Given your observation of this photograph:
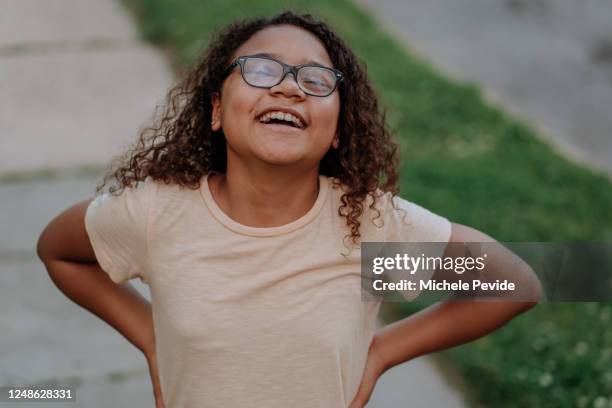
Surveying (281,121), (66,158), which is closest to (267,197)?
(281,121)

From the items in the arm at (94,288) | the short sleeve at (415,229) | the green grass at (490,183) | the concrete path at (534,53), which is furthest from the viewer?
the concrete path at (534,53)

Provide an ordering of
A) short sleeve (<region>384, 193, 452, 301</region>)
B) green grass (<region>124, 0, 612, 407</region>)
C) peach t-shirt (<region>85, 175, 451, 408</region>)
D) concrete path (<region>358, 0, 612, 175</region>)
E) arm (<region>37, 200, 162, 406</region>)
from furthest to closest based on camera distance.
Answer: concrete path (<region>358, 0, 612, 175</region>)
green grass (<region>124, 0, 612, 407</region>)
arm (<region>37, 200, 162, 406</region>)
short sleeve (<region>384, 193, 452, 301</region>)
peach t-shirt (<region>85, 175, 451, 408</region>)

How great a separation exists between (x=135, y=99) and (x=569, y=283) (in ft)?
9.98

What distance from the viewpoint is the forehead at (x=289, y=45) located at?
2055 mm

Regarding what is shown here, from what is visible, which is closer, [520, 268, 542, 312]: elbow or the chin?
the chin

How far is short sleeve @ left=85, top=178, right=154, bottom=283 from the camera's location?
2.09m

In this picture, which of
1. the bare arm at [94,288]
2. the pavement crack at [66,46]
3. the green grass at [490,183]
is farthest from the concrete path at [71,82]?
the bare arm at [94,288]

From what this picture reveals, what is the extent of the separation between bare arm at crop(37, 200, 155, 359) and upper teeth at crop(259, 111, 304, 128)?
558 mm

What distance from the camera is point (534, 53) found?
24.4 ft

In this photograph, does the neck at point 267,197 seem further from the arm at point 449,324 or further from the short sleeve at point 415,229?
the arm at point 449,324

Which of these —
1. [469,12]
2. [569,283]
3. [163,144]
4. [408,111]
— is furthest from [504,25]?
[163,144]

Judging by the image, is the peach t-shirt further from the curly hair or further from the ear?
the ear

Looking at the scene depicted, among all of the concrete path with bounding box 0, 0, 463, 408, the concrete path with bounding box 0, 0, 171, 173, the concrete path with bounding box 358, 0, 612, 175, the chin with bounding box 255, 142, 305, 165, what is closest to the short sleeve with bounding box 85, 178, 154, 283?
the chin with bounding box 255, 142, 305, 165

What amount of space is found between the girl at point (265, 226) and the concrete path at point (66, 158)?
1.45 m
